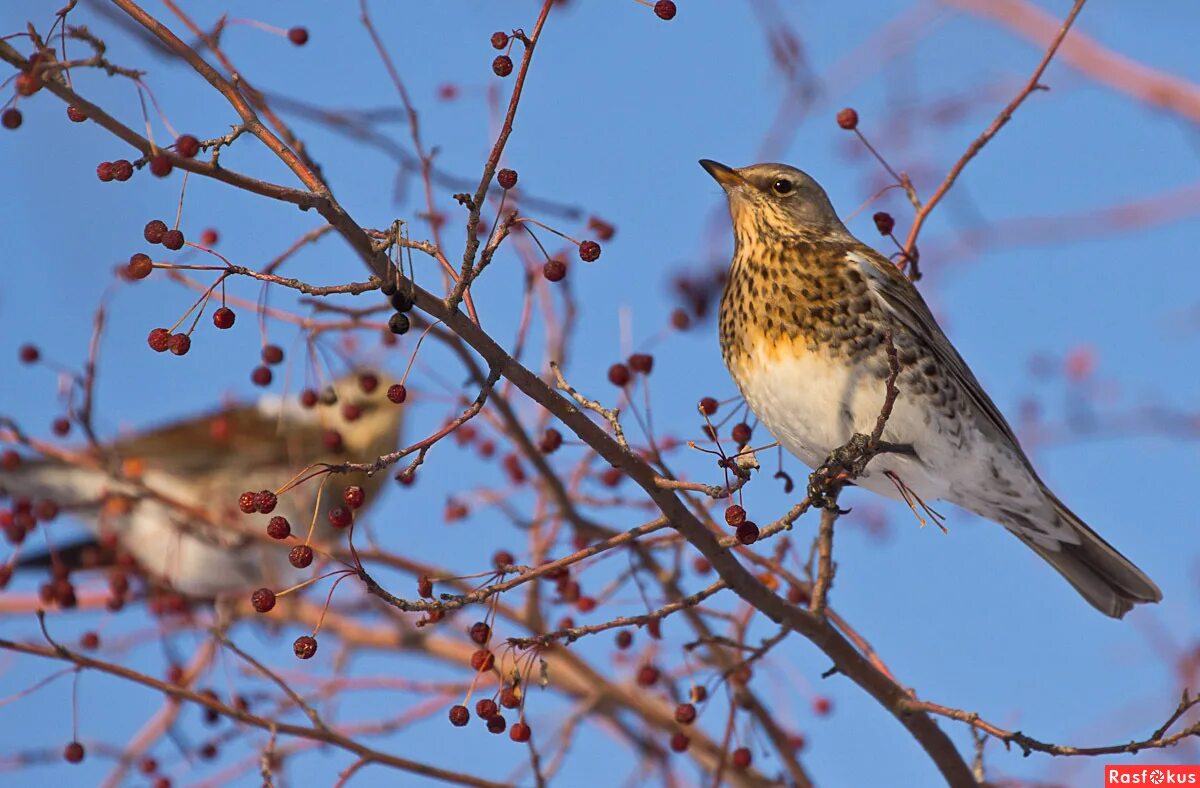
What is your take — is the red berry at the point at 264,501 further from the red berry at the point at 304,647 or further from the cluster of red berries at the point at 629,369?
the cluster of red berries at the point at 629,369

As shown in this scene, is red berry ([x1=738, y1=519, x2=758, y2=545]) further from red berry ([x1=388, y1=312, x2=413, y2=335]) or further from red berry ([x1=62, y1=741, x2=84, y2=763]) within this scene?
red berry ([x1=62, y1=741, x2=84, y2=763])

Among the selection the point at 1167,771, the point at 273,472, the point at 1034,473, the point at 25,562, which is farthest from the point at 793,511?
the point at 273,472

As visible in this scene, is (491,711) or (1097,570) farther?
(1097,570)

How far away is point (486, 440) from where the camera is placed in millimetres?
3865

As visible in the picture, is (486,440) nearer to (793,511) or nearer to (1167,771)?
(793,511)

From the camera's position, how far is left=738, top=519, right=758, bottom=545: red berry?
2238 millimetres

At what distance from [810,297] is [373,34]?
4.22ft

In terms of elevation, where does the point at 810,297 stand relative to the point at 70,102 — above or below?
above

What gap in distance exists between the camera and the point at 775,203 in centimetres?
366

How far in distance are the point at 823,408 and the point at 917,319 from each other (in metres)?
0.41

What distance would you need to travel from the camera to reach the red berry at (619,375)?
292cm

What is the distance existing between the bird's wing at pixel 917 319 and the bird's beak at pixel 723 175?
1.41 ft

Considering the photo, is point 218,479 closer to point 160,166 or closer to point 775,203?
point 775,203

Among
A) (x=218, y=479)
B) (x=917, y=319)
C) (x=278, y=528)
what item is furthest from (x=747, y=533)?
(x=218, y=479)
